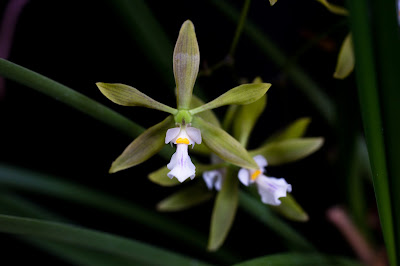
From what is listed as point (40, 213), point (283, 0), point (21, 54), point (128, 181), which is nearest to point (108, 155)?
point (128, 181)

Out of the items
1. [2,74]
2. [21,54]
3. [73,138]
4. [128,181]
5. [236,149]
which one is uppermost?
[21,54]

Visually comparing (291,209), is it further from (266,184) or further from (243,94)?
(243,94)

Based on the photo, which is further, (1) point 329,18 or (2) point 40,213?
(1) point 329,18

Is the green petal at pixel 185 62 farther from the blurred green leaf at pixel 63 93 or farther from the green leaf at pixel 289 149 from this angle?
the green leaf at pixel 289 149

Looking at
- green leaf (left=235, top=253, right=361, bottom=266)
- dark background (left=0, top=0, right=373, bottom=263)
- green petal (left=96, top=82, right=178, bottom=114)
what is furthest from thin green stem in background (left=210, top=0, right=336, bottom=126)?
green petal (left=96, top=82, right=178, bottom=114)

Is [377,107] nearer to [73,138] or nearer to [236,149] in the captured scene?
[236,149]

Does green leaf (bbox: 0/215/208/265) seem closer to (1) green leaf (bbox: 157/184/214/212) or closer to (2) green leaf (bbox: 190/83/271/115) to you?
(1) green leaf (bbox: 157/184/214/212)

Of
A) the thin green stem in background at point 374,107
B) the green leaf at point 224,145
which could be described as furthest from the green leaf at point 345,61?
the green leaf at point 224,145
